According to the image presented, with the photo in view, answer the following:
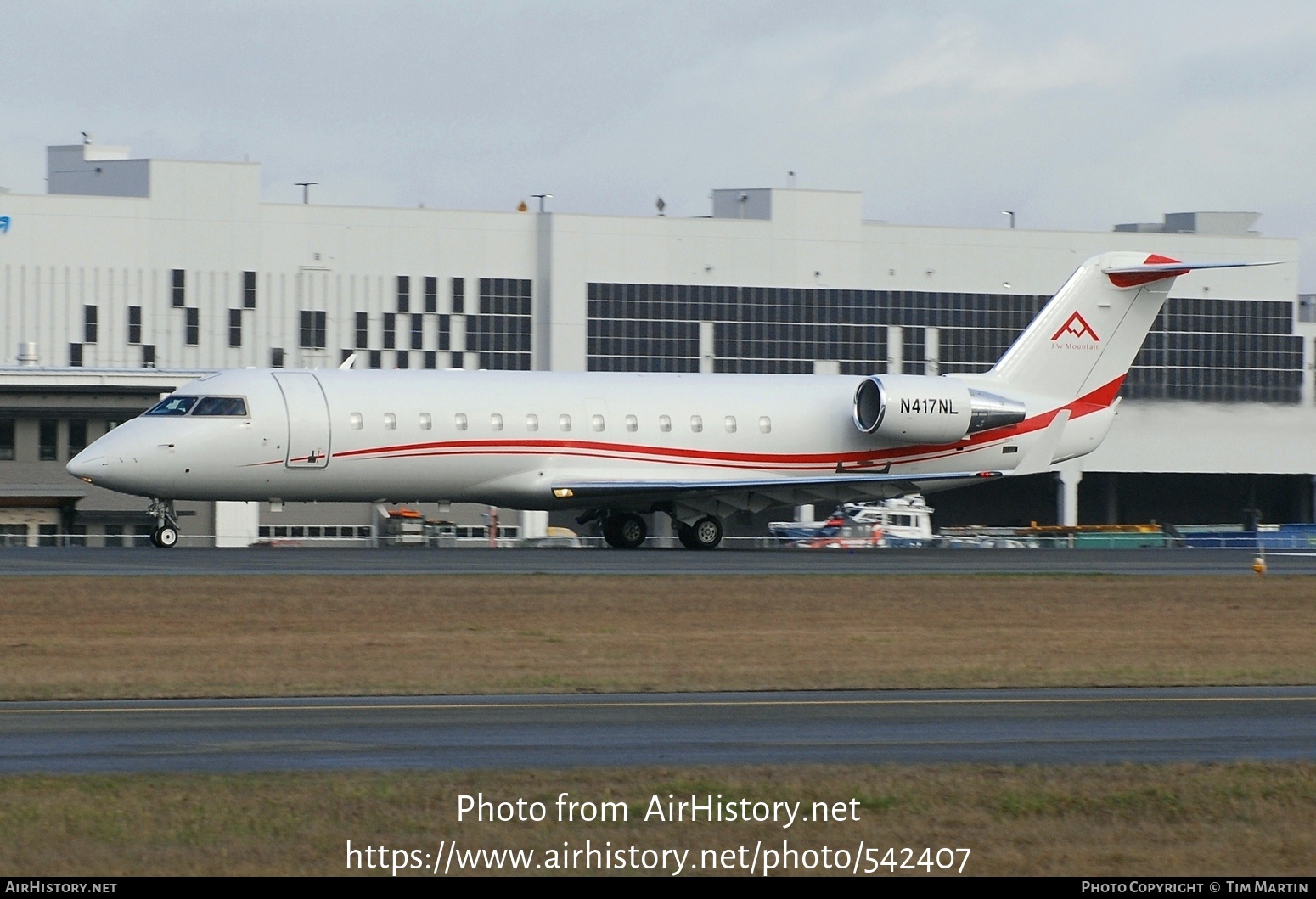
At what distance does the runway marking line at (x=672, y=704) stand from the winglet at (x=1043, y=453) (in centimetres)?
2304

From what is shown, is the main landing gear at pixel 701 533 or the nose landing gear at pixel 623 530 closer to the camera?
the main landing gear at pixel 701 533

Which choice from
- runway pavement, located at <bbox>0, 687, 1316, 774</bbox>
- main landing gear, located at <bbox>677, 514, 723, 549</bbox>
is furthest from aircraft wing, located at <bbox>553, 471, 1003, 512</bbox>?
runway pavement, located at <bbox>0, 687, 1316, 774</bbox>

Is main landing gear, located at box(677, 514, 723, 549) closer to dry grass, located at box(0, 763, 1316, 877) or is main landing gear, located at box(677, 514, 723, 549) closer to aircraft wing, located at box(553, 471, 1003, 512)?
aircraft wing, located at box(553, 471, 1003, 512)

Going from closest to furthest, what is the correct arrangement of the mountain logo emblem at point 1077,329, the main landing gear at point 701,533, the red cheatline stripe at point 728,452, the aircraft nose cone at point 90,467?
the aircraft nose cone at point 90,467 < the red cheatline stripe at point 728,452 < the main landing gear at point 701,533 < the mountain logo emblem at point 1077,329

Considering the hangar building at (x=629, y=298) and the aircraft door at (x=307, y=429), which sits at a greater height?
the hangar building at (x=629, y=298)

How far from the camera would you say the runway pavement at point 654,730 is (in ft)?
41.3

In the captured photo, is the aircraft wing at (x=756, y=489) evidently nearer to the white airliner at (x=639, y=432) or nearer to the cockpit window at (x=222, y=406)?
the white airliner at (x=639, y=432)

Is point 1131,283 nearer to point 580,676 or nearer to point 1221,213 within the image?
point 580,676

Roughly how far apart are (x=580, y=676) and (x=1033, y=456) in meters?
24.2

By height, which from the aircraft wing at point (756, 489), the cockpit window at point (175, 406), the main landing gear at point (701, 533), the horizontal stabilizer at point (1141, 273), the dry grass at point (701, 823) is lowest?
the dry grass at point (701, 823)

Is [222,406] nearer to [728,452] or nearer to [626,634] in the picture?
[728,452]

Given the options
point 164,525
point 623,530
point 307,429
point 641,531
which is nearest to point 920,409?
point 641,531

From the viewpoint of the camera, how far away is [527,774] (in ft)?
38.3

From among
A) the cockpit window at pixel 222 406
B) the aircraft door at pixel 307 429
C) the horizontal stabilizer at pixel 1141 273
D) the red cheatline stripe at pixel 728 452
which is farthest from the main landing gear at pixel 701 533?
the horizontal stabilizer at pixel 1141 273
